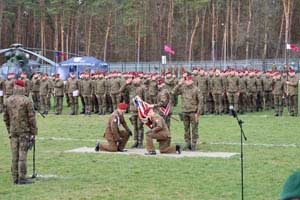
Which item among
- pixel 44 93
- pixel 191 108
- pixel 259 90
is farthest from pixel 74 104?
pixel 191 108

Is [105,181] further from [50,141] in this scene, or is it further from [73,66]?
[73,66]

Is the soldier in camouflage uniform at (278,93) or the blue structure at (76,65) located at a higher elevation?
the blue structure at (76,65)

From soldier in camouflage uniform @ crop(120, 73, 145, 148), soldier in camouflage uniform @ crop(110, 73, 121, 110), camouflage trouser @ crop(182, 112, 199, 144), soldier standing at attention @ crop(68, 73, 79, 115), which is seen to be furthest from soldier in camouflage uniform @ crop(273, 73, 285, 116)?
camouflage trouser @ crop(182, 112, 199, 144)

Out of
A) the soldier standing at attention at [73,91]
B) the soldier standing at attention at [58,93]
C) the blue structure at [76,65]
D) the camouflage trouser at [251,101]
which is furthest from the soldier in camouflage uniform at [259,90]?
the blue structure at [76,65]

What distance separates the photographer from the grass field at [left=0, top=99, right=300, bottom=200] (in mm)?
10773

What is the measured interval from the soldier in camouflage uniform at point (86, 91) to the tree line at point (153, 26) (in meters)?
35.7

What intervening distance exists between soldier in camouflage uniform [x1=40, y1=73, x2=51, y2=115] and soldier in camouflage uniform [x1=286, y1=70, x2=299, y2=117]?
10.4 metres

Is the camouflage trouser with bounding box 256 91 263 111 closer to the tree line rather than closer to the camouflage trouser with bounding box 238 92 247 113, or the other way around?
the camouflage trouser with bounding box 238 92 247 113

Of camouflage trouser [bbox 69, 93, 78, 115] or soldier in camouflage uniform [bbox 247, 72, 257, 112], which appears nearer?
soldier in camouflage uniform [bbox 247, 72, 257, 112]

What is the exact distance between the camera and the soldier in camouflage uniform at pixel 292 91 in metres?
26.2

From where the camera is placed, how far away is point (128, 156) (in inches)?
607

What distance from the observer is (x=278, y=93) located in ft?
87.6

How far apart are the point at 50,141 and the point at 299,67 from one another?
Result: 38.4 metres

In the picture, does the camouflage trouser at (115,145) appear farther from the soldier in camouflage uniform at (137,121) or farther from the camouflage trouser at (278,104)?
the camouflage trouser at (278,104)
